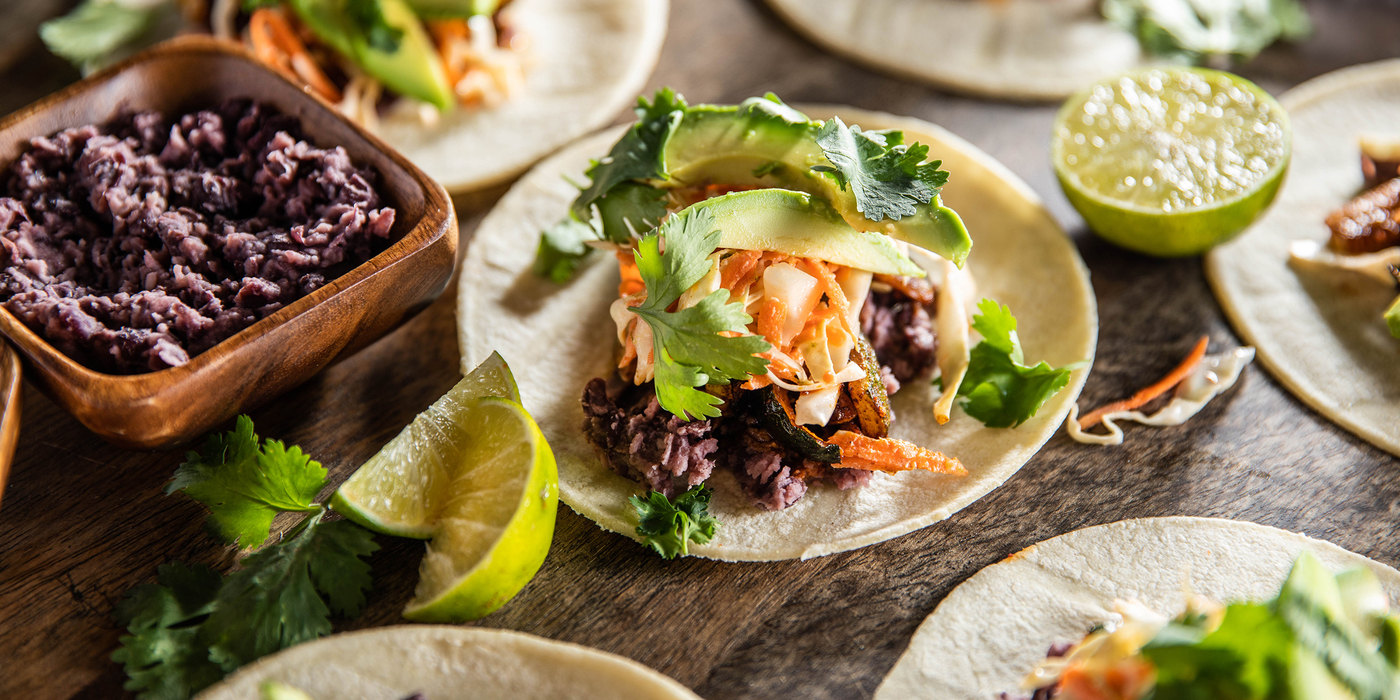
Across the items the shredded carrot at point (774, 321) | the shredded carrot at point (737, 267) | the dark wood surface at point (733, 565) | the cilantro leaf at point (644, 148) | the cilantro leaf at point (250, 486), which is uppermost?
the cilantro leaf at point (644, 148)

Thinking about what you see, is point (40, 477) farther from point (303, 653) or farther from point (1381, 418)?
point (1381, 418)

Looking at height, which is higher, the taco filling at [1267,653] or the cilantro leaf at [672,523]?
the taco filling at [1267,653]

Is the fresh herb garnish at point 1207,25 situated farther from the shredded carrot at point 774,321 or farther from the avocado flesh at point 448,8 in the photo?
the avocado flesh at point 448,8

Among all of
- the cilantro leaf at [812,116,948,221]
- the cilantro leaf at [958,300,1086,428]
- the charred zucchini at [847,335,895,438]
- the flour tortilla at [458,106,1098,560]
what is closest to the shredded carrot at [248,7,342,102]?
the flour tortilla at [458,106,1098,560]

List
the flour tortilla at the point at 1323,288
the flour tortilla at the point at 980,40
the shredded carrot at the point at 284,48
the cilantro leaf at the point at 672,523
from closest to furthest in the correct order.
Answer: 1. the cilantro leaf at the point at 672,523
2. the flour tortilla at the point at 1323,288
3. the shredded carrot at the point at 284,48
4. the flour tortilla at the point at 980,40

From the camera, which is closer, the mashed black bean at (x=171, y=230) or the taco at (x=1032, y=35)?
the mashed black bean at (x=171, y=230)

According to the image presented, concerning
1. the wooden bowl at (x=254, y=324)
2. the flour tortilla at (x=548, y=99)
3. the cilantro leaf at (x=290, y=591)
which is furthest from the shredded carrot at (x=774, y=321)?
Answer: the flour tortilla at (x=548, y=99)

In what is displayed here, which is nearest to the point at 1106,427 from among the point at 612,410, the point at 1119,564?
the point at 1119,564

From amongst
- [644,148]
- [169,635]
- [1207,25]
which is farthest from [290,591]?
[1207,25]
